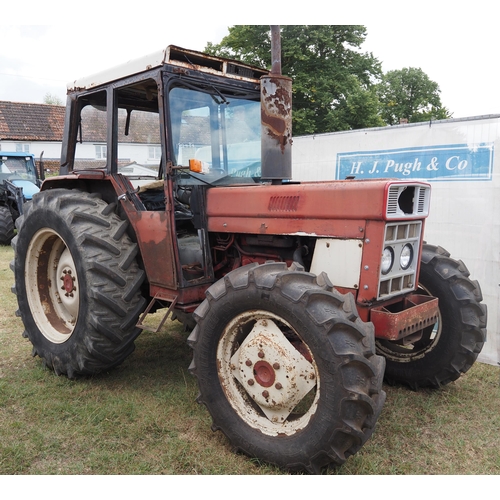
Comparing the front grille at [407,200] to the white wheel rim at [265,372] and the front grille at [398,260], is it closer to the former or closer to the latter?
the front grille at [398,260]

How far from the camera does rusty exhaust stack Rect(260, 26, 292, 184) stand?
332cm

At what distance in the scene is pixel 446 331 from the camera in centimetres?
372

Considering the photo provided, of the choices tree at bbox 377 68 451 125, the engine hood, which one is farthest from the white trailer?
tree at bbox 377 68 451 125

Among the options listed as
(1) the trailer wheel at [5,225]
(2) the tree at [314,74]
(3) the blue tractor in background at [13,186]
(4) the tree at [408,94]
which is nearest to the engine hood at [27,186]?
(3) the blue tractor in background at [13,186]

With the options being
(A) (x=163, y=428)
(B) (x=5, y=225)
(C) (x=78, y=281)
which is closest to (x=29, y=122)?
(B) (x=5, y=225)

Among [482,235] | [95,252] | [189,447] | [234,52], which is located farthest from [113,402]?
[234,52]

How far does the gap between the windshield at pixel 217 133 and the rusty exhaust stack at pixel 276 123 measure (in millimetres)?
468

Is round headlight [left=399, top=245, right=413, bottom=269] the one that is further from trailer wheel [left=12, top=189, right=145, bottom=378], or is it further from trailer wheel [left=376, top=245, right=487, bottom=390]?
trailer wheel [left=12, top=189, right=145, bottom=378]

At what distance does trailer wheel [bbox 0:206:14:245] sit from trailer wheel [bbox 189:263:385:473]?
445 inches

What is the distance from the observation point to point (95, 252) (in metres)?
3.56

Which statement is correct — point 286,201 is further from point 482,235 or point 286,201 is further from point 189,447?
point 482,235

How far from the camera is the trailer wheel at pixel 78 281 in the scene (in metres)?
3.55

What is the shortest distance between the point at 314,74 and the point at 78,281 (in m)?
16.0

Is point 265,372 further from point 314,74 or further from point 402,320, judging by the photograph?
point 314,74
